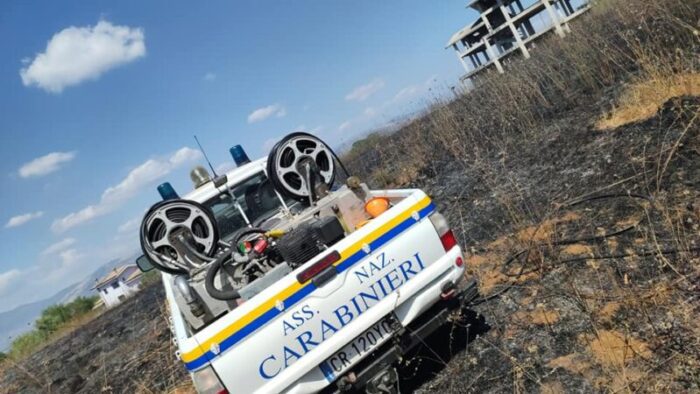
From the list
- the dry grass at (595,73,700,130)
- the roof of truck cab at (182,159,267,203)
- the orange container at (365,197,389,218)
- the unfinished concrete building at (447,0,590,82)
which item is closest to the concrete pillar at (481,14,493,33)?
the unfinished concrete building at (447,0,590,82)

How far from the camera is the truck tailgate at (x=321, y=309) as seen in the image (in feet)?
9.17

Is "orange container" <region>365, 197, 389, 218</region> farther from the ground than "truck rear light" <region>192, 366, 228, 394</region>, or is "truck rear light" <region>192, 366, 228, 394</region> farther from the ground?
"orange container" <region>365, 197, 389, 218</region>

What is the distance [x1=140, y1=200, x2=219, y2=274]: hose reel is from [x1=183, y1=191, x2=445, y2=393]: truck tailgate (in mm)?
1588

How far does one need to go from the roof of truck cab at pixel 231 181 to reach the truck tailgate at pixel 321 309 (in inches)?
101

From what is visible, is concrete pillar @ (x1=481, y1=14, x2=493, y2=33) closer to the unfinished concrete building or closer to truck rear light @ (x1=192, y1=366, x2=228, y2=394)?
the unfinished concrete building

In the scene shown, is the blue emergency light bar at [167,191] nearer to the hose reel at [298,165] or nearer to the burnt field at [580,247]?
the hose reel at [298,165]

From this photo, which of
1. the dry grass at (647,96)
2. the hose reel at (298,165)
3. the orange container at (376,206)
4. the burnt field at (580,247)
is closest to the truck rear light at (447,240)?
the orange container at (376,206)

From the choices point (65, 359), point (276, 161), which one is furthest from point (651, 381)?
point (65, 359)

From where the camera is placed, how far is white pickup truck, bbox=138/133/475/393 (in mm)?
2822

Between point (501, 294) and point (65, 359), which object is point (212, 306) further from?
point (65, 359)

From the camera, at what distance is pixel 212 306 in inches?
140

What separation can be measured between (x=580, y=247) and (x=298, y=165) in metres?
2.91

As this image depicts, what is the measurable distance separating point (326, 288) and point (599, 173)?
440 cm

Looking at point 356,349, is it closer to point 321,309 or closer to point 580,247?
point 321,309
